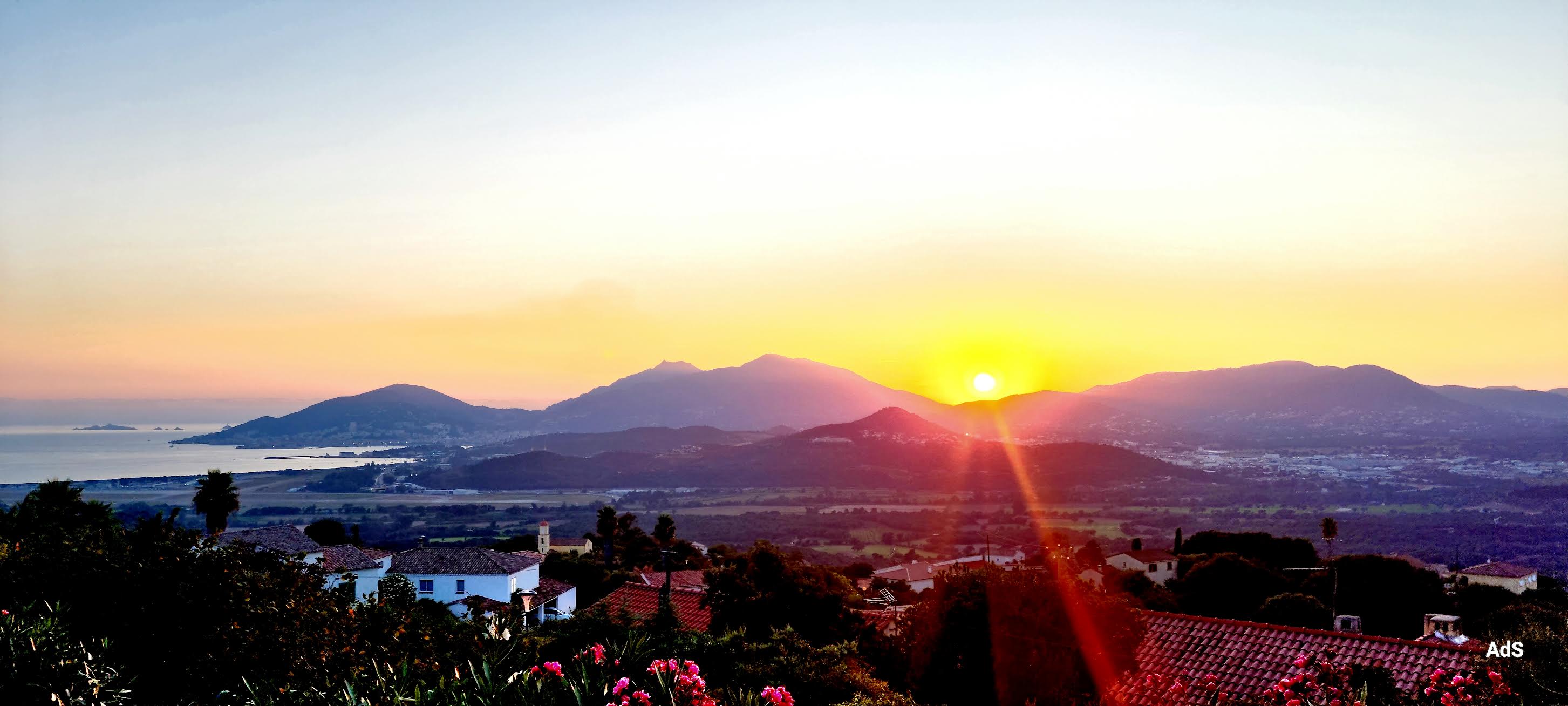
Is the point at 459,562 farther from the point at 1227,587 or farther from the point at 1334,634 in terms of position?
the point at 1334,634

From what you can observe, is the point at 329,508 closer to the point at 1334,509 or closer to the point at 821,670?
the point at 1334,509

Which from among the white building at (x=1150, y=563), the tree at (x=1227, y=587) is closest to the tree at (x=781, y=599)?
the tree at (x=1227, y=587)

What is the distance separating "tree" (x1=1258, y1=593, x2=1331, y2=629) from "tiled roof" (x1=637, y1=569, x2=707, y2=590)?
19.4m

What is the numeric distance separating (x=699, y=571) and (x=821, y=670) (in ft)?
117

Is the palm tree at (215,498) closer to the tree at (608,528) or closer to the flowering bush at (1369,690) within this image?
the tree at (608,528)

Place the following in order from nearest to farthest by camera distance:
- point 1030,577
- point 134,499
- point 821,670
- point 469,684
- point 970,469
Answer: point 469,684 < point 821,670 < point 1030,577 < point 134,499 < point 970,469

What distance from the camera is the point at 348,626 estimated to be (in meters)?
9.23

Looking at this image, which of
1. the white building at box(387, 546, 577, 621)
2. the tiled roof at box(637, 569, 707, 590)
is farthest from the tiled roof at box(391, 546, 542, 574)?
the tiled roof at box(637, 569, 707, 590)

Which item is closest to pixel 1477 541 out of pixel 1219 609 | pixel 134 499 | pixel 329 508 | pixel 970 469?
pixel 1219 609

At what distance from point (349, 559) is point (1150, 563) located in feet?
127

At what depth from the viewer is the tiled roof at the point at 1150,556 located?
169 feet

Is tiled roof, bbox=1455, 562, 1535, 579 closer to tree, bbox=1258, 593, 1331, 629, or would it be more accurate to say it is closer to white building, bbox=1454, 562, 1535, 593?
white building, bbox=1454, 562, 1535, 593

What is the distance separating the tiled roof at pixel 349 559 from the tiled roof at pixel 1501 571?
51.9 meters

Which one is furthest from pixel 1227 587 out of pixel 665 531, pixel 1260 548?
pixel 665 531
